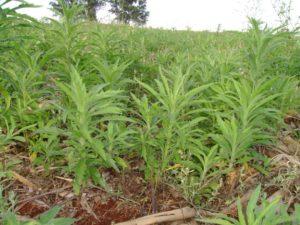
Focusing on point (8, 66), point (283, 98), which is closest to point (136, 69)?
point (8, 66)

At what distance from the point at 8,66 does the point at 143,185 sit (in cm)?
197

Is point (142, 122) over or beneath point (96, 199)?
over

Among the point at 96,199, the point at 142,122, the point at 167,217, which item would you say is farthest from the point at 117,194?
the point at 142,122

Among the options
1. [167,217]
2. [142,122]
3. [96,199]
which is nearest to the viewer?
[167,217]

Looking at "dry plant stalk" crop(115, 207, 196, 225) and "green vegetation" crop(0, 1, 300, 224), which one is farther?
"green vegetation" crop(0, 1, 300, 224)

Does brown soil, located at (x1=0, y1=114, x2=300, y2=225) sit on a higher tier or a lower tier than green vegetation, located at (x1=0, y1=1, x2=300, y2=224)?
lower

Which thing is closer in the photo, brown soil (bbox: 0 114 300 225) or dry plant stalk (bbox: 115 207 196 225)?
dry plant stalk (bbox: 115 207 196 225)

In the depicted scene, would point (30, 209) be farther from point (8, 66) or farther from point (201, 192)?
point (8, 66)

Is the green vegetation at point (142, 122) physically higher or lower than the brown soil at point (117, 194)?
higher

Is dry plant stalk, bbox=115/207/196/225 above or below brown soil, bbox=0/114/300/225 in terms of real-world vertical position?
below

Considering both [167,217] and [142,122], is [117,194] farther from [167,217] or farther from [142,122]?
[142,122]

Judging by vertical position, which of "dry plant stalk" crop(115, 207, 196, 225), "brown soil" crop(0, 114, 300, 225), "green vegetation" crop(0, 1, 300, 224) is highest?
"green vegetation" crop(0, 1, 300, 224)

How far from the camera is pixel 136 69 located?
414cm

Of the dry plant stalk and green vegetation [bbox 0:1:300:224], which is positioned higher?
green vegetation [bbox 0:1:300:224]
